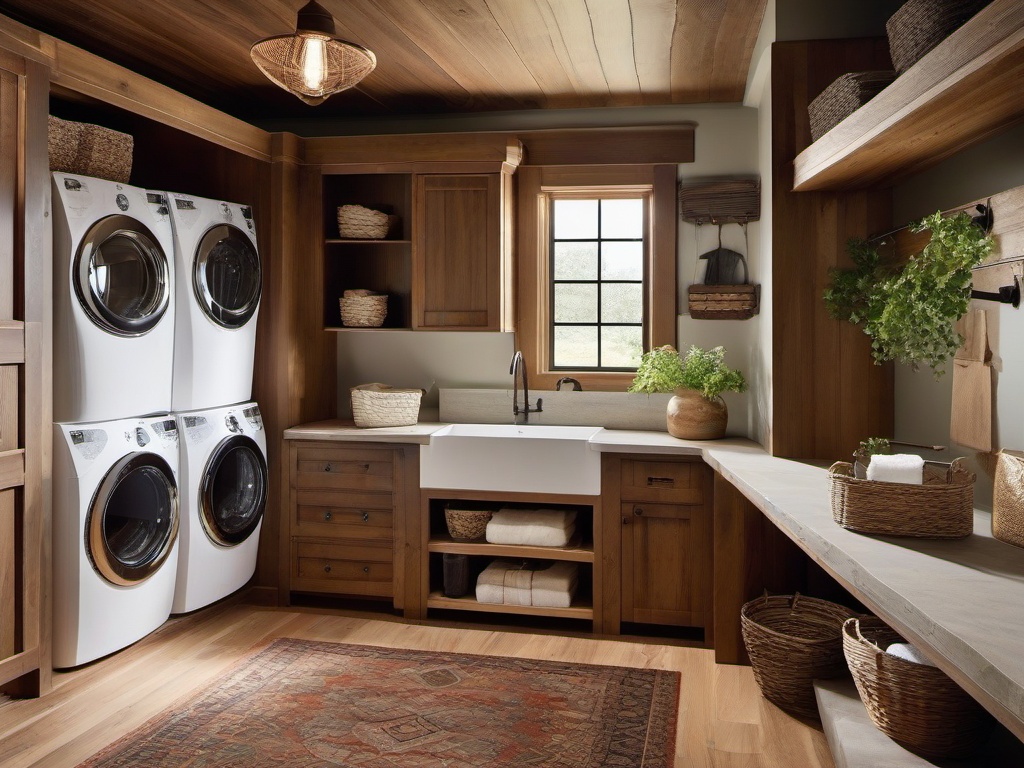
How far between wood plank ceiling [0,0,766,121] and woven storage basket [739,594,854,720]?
2.14 m

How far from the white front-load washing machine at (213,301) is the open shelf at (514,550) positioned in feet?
3.70

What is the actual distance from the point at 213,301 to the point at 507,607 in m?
1.81

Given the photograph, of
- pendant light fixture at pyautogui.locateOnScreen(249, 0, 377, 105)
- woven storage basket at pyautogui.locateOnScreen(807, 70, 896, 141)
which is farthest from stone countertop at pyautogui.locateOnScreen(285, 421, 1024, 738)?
pendant light fixture at pyautogui.locateOnScreen(249, 0, 377, 105)

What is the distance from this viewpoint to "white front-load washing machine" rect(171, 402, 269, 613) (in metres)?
3.44

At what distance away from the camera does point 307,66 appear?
244cm

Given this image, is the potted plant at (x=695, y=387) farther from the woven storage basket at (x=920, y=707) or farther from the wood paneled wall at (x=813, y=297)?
the woven storage basket at (x=920, y=707)

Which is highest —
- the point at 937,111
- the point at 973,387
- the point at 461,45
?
the point at 461,45

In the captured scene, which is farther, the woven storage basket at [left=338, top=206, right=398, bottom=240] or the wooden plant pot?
the woven storage basket at [left=338, top=206, right=398, bottom=240]

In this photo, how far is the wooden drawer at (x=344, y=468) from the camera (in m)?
3.84

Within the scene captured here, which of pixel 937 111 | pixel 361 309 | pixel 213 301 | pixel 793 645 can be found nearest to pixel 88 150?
pixel 213 301

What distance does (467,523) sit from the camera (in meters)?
3.77

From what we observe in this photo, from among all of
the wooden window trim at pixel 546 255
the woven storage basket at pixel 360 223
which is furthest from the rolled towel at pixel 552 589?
the woven storage basket at pixel 360 223

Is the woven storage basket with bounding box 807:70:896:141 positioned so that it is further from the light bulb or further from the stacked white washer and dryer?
the stacked white washer and dryer

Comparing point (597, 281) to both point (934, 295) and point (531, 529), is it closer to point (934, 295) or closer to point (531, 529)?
point (531, 529)
